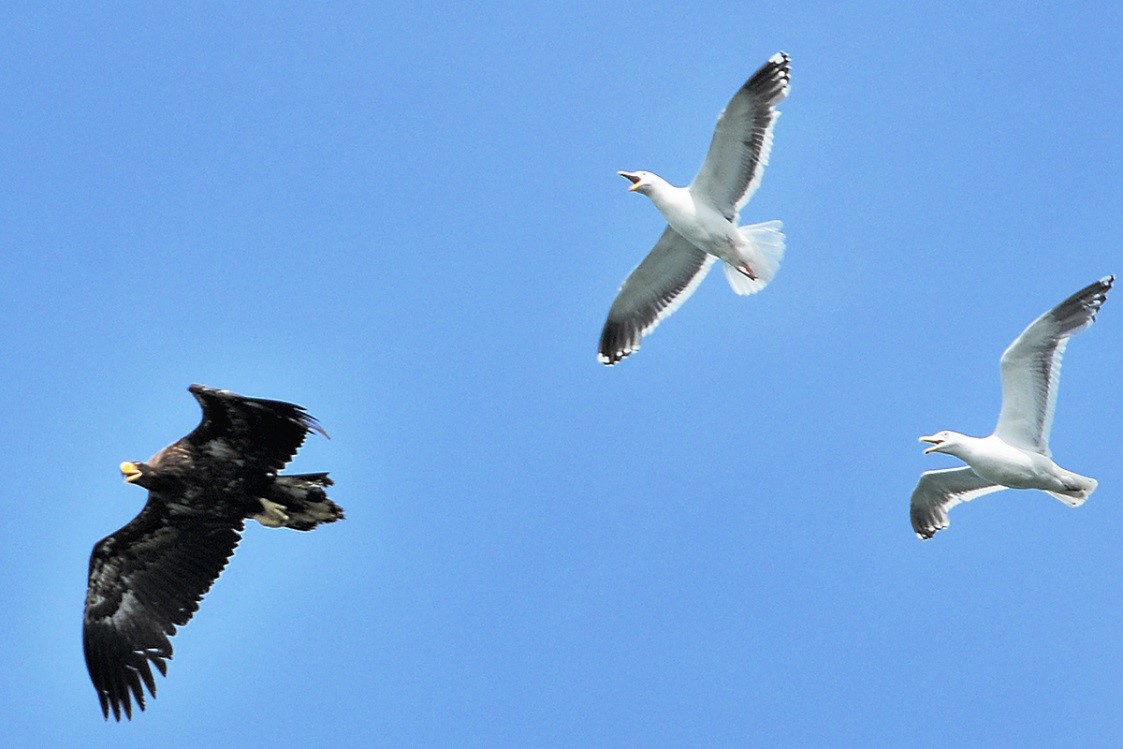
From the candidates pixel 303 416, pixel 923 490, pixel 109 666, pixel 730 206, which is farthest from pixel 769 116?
pixel 109 666

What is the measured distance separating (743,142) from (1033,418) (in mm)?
3973

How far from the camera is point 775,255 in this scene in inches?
673

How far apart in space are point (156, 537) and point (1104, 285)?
917cm

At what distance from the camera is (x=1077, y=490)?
15859mm

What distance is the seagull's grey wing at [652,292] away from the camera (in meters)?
18.4

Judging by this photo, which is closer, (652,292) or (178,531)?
(178,531)

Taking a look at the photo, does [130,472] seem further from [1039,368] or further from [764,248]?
[1039,368]

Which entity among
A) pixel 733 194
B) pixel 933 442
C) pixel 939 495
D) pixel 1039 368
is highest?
pixel 733 194

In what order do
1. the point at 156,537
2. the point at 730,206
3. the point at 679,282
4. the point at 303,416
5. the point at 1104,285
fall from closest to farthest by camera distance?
1. the point at 303,416
2. the point at 156,537
3. the point at 1104,285
4. the point at 730,206
5. the point at 679,282

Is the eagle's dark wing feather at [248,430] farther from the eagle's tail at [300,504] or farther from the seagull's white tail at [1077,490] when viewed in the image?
the seagull's white tail at [1077,490]

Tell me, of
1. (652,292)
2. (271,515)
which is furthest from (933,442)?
(271,515)

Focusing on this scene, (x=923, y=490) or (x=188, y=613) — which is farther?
(x=923, y=490)

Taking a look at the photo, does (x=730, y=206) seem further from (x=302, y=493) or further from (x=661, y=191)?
(x=302, y=493)

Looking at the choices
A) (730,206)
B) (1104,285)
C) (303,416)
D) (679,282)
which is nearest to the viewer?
(303,416)
